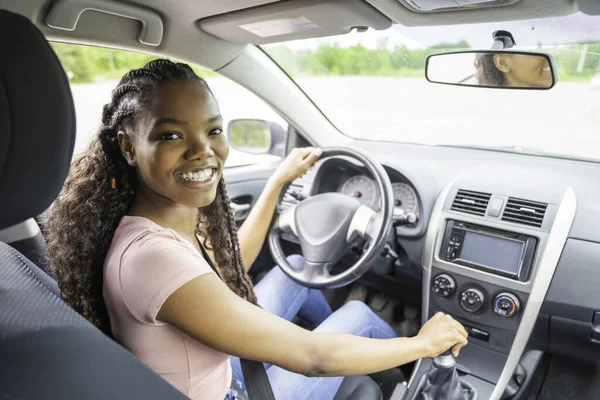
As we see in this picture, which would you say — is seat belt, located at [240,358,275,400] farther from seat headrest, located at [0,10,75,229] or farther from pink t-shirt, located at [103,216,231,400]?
seat headrest, located at [0,10,75,229]

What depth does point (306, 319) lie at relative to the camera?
8.43 ft

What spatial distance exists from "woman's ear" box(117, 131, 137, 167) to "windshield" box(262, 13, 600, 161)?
0.97 meters

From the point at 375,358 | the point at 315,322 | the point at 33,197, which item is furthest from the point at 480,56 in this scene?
the point at 33,197

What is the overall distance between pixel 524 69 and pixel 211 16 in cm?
117

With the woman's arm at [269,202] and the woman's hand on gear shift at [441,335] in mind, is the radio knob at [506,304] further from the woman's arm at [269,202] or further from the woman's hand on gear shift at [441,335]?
the woman's arm at [269,202]

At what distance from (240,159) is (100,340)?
7.56ft

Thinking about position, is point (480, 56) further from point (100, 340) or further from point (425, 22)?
point (100, 340)

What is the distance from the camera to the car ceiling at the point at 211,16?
1.43 m

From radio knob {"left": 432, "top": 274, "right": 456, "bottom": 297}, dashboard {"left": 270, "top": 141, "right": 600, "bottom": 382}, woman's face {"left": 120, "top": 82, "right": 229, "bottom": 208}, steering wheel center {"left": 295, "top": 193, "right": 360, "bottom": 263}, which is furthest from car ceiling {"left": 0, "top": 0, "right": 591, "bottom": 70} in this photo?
radio knob {"left": 432, "top": 274, "right": 456, "bottom": 297}

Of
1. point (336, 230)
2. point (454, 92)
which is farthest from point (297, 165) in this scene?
point (454, 92)

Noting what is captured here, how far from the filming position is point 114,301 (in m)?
1.24

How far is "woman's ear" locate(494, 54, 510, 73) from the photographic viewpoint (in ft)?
6.03

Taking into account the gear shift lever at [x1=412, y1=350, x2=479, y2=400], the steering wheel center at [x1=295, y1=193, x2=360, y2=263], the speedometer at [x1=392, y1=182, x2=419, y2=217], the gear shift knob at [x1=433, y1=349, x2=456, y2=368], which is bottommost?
the gear shift lever at [x1=412, y1=350, x2=479, y2=400]

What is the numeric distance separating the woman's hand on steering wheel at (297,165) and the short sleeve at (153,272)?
100cm
